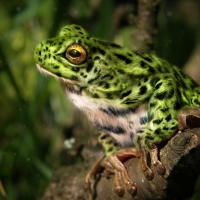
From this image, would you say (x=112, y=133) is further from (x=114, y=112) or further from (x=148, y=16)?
(x=148, y=16)

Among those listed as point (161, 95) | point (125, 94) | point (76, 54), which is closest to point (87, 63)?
point (76, 54)

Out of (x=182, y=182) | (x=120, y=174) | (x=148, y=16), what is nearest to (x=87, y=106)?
(x=120, y=174)

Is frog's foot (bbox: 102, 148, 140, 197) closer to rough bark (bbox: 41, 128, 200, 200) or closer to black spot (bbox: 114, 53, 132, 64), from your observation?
rough bark (bbox: 41, 128, 200, 200)

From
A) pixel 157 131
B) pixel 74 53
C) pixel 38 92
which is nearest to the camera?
pixel 157 131

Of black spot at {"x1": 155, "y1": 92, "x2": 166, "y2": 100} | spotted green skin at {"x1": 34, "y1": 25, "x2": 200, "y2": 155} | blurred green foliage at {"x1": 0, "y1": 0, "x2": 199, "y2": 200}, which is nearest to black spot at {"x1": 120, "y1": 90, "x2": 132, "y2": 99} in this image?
spotted green skin at {"x1": 34, "y1": 25, "x2": 200, "y2": 155}

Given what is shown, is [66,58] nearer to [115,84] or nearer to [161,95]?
[115,84]

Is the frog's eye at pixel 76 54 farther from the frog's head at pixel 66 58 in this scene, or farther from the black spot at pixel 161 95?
the black spot at pixel 161 95

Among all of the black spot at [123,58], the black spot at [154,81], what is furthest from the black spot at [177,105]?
the black spot at [123,58]
